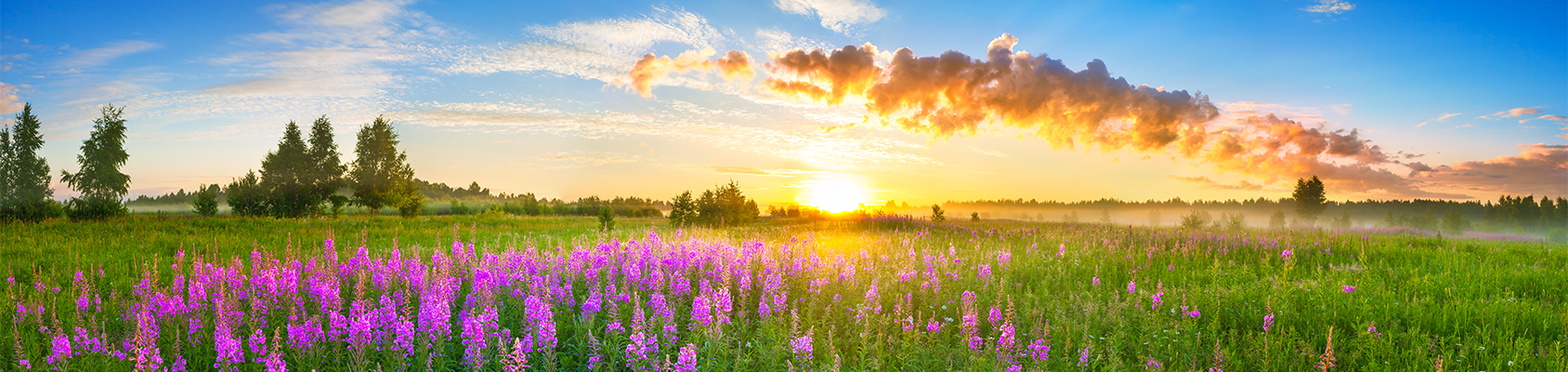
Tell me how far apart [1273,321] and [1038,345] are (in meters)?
3.10

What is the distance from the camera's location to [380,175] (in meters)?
32.2

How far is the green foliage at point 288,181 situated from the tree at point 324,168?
0.23 meters

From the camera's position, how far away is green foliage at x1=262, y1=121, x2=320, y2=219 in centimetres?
3027

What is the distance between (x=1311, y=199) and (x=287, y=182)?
193 feet

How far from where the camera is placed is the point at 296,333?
387 centimetres

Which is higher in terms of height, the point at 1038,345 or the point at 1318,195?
the point at 1318,195

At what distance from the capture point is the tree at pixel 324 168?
3128cm

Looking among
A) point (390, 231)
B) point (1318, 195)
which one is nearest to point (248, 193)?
point (390, 231)

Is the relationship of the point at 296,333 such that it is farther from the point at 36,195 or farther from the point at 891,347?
the point at 36,195

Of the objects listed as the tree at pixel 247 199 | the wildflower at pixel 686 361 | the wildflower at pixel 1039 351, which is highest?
the tree at pixel 247 199

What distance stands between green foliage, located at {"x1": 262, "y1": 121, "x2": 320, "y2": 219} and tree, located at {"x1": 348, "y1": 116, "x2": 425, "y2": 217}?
6.30 feet

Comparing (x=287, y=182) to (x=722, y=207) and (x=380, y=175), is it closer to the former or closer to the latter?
(x=380, y=175)

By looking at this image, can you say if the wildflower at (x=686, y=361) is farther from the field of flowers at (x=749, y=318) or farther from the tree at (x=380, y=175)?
the tree at (x=380, y=175)

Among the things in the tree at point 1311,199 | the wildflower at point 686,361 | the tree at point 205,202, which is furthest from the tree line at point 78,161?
the tree at point 1311,199
